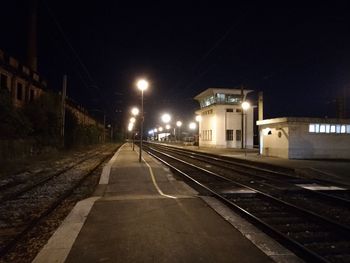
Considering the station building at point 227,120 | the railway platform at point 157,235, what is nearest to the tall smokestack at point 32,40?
the station building at point 227,120

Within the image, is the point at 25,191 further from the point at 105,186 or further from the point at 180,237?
the point at 180,237

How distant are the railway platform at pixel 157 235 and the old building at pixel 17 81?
29523 mm

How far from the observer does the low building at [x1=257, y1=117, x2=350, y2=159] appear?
2727cm

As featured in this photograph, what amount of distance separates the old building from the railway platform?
2952 centimetres

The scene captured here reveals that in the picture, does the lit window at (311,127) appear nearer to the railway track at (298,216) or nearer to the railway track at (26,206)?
the railway track at (298,216)

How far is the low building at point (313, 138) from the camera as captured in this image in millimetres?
27266

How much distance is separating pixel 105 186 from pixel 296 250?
333 inches

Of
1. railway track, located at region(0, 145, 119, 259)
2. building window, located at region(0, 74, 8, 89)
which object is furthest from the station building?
railway track, located at region(0, 145, 119, 259)

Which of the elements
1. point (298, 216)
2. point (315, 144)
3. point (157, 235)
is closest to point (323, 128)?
point (315, 144)

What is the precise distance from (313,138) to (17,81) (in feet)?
104

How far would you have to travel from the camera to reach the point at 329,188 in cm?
1340

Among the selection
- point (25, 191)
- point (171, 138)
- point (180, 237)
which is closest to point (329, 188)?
point (180, 237)

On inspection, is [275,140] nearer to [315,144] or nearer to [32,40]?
[315,144]

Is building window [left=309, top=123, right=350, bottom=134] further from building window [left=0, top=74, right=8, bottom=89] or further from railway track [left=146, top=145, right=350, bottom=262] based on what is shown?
building window [left=0, top=74, right=8, bottom=89]
